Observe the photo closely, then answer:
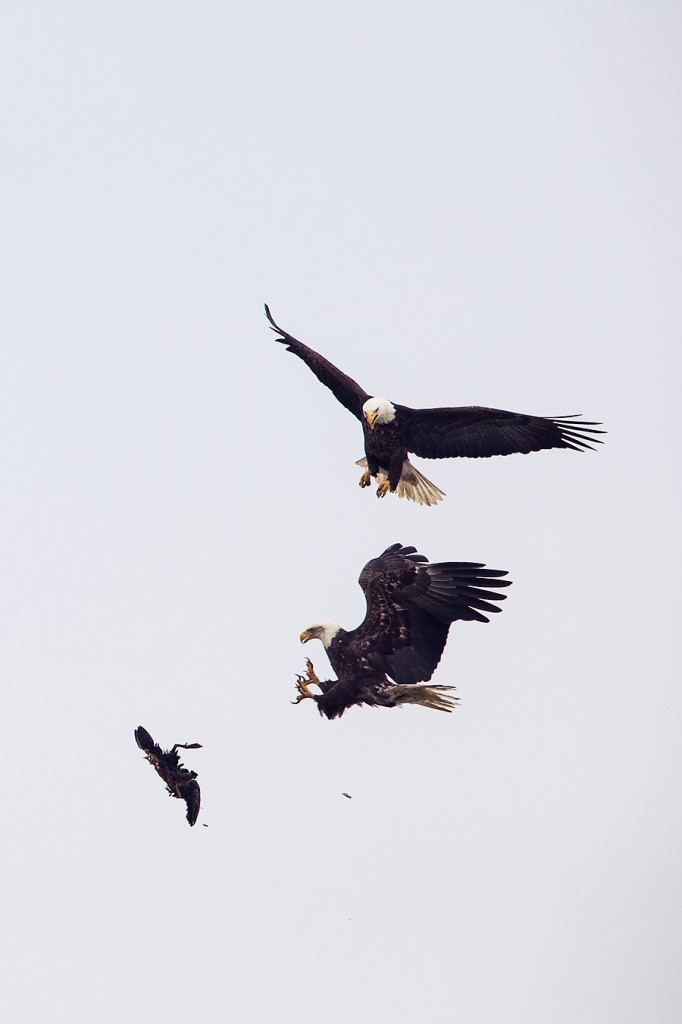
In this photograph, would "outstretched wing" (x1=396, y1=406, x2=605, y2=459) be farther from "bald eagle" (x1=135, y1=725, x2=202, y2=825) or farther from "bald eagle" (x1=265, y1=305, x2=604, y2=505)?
"bald eagle" (x1=135, y1=725, x2=202, y2=825)

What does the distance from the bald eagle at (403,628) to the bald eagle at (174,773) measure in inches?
44.6

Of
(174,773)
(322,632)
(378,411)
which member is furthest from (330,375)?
(174,773)

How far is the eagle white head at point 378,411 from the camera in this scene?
589 inches

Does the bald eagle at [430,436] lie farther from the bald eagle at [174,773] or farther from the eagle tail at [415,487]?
the bald eagle at [174,773]

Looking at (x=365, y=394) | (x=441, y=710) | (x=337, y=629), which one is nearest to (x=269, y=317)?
(x=365, y=394)

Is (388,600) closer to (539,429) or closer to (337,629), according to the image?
(337,629)

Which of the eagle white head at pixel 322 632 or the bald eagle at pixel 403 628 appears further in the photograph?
the eagle white head at pixel 322 632

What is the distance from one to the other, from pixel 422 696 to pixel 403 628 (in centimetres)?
51

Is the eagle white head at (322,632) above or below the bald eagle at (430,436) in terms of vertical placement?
below

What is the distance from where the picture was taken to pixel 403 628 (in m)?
12.0

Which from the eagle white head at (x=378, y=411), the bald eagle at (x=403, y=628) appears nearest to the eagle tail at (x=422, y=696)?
the bald eagle at (x=403, y=628)

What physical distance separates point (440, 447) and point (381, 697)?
3.81m

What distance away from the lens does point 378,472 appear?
51.5ft

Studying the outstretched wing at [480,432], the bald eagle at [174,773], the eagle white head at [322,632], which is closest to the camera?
the bald eagle at [174,773]
